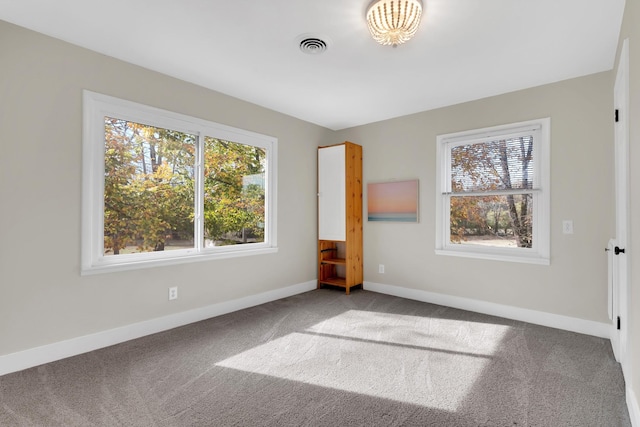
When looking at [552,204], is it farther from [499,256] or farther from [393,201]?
[393,201]

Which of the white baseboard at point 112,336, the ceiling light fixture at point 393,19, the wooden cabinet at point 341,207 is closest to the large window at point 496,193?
the wooden cabinet at point 341,207

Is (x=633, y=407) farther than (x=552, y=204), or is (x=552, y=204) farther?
→ (x=552, y=204)

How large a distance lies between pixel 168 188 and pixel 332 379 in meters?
2.30

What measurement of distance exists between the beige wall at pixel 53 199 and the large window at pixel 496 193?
3.04 meters

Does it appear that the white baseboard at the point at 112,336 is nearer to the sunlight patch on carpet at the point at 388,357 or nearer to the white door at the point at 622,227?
the sunlight patch on carpet at the point at 388,357

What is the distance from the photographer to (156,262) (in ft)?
9.84

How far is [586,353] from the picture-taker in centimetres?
255

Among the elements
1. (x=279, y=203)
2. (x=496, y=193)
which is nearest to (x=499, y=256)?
(x=496, y=193)

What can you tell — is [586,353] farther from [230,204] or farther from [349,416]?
[230,204]

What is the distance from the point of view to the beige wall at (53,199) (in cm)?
226

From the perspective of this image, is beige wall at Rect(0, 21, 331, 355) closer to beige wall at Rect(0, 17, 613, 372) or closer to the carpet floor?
beige wall at Rect(0, 17, 613, 372)

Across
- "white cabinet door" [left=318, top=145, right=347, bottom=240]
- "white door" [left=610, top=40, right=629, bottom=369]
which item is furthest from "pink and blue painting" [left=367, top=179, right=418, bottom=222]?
"white door" [left=610, top=40, right=629, bottom=369]

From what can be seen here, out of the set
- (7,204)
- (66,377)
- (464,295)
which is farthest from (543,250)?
(7,204)

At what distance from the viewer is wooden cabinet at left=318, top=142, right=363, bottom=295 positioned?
4.42 m
